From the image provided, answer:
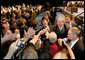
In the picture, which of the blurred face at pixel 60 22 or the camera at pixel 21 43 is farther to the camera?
the blurred face at pixel 60 22

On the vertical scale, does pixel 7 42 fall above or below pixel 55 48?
above

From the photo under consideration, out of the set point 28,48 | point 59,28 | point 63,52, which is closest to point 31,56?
point 28,48

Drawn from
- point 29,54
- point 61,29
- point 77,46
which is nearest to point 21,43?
point 29,54

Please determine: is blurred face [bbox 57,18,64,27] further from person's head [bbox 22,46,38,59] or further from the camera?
person's head [bbox 22,46,38,59]

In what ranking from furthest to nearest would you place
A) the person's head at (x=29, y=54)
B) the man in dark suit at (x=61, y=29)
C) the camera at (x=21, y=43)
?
1. the man in dark suit at (x=61, y=29)
2. the camera at (x=21, y=43)
3. the person's head at (x=29, y=54)

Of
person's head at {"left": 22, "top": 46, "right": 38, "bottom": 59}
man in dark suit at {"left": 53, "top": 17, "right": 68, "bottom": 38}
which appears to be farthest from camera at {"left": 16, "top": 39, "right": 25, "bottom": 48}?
man in dark suit at {"left": 53, "top": 17, "right": 68, "bottom": 38}

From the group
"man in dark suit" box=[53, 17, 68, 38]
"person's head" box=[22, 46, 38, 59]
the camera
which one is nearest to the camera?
"person's head" box=[22, 46, 38, 59]

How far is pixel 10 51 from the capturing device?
209 centimetres

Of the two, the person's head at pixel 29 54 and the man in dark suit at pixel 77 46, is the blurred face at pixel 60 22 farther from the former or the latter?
the person's head at pixel 29 54

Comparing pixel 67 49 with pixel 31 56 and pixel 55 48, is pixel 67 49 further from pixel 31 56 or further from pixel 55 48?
pixel 31 56

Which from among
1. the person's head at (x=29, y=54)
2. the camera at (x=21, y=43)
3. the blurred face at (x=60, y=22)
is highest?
the camera at (x=21, y=43)

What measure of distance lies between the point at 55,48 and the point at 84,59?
18.1 inches

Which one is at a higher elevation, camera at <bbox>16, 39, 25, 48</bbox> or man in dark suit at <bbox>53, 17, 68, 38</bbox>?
camera at <bbox>16, 39, 25, 48</bbox>

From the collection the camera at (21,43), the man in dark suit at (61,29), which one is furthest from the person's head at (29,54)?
the man in dark suit at (61,29)
